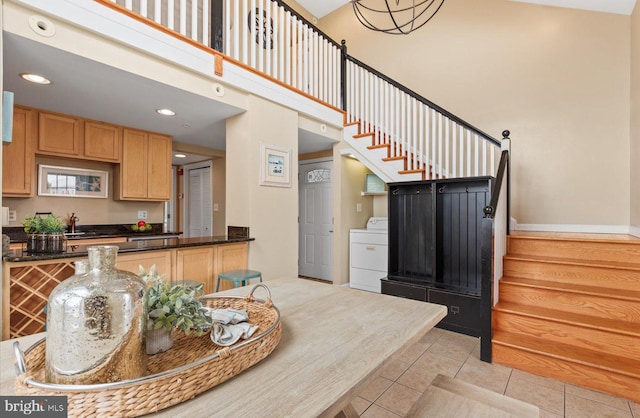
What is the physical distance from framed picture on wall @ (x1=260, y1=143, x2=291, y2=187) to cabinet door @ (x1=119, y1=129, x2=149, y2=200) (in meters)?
2.13

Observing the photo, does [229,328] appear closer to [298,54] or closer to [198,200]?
[298,54]

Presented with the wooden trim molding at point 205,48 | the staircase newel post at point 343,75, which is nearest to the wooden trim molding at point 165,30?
the wooden trim molding at point 205,48

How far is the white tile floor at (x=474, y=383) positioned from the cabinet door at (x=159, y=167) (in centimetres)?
390

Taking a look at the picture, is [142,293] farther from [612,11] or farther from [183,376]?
[612,11]

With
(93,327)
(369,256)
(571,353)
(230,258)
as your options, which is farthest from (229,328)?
(369,256)

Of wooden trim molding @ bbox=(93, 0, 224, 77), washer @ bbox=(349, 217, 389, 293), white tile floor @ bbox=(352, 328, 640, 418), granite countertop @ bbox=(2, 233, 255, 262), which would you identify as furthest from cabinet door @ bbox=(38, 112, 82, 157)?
white tile floor @ bbox=(352, 328, 640, 418)

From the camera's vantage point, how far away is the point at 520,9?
171 inches

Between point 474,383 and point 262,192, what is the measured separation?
2543 millimetres

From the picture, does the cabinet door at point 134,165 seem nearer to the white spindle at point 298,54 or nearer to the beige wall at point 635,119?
the white spindle at point 298,54

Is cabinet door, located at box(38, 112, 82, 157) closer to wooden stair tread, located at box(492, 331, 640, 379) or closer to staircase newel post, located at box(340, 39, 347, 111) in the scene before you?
staircase newel post, located at box(340, 39, 347, 111)

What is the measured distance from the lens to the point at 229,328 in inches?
32.9

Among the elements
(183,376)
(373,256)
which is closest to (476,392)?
(183,376)

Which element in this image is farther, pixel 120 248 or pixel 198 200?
pixel 198 200

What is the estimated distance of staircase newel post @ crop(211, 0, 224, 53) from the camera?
295 cm
